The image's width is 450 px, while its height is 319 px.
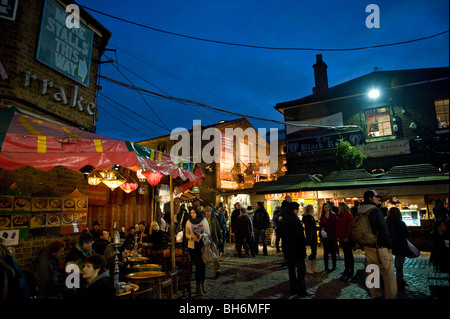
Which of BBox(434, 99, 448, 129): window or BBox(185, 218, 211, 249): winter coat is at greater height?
BBox(434, 99, 448, 129): window

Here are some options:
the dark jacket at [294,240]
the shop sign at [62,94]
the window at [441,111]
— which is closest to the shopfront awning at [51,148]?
the shop sign at [62,94]

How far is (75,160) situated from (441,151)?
16351mm

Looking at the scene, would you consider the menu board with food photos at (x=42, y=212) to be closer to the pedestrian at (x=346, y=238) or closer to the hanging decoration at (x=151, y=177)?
the hanging decoration at (x=151, y=177)

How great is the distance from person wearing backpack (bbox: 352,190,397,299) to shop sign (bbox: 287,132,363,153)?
37.6 feet

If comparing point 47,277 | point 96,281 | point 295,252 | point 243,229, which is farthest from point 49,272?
point 243,229

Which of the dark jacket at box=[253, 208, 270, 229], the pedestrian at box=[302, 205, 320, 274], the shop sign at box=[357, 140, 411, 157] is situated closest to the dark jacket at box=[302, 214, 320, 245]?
the pedestrian at box=[302, 205, 320, 274]

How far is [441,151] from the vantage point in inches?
532

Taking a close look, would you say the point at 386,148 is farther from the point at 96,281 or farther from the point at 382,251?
the point at 96,281

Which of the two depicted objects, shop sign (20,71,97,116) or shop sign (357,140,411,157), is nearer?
shop sign (20,71,97,116)

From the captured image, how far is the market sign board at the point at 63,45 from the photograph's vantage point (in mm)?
7453

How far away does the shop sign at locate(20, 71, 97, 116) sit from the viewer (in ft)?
22.7

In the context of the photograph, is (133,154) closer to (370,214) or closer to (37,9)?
(370,214)

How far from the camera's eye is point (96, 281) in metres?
3.30

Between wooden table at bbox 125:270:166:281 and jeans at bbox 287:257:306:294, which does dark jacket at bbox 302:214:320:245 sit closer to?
jeans at bbox 287:257:306:294
